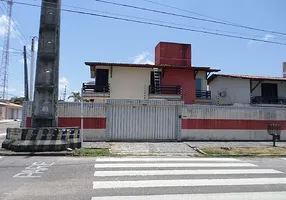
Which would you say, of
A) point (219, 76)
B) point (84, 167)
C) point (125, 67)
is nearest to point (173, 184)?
point (84, 167)

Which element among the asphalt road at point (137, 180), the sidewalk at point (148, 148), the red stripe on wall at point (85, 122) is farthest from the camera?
the red stripe on wall at point (85, 122)

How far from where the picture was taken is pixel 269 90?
33.3 m

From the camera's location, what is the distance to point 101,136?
57.5 ft

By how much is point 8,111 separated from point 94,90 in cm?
4207

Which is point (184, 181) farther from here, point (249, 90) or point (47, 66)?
point (249, 90)

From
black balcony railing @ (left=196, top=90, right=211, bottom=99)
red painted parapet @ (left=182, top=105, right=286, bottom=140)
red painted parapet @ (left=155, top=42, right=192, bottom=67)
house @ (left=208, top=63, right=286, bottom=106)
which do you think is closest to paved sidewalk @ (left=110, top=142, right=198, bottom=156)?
red painted parapet @ (left=182, top=105, right=286, bottom=140)

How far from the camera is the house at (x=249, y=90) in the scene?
1252 inches

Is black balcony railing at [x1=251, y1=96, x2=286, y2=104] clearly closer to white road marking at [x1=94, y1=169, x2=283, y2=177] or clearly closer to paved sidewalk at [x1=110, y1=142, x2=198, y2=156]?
paved sidewalk at [x1=110, y1=142, x2=198, y2=156]

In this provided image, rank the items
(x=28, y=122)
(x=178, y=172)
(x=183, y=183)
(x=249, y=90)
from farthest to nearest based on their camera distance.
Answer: (x=249, y=90), (x=28, y=122), (x=178, y=172), (x=183, y=183)

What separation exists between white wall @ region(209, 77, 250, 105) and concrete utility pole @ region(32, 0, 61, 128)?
22.2m

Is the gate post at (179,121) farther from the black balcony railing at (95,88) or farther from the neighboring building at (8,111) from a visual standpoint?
the neighboring building at (8,111)

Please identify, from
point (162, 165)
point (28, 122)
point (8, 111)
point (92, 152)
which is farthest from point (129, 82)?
point (8, 111)

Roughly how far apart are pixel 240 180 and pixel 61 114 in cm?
1189

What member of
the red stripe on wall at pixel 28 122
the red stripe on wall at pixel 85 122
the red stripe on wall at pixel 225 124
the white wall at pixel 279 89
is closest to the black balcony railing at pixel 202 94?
the white wall at pixel 279 89
